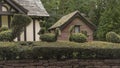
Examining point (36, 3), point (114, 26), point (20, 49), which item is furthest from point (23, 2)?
point (114, 26)

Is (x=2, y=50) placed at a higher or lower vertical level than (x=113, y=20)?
higher

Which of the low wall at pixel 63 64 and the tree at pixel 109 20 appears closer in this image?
the low wall at pixel 63 64

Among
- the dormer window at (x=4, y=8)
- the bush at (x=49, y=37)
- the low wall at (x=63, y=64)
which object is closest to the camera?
the low wall at (x=63, y=64)

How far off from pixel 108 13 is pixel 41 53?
117 feet

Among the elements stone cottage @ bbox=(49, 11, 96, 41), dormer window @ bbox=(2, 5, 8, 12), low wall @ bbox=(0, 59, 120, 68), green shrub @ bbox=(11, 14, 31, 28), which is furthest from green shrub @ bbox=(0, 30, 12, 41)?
stone cottage @ bbox=(49, 11, 96, 41)

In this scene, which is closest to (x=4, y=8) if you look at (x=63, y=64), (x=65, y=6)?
(x=63, y=64)

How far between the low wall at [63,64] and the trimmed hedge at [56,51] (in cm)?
19

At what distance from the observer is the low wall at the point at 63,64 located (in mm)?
12875

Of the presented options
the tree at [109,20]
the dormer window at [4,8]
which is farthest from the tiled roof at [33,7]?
the tree at [109,20]

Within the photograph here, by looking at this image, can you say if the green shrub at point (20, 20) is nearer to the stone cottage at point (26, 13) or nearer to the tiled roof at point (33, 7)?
the stone cottage at point (26, 13)

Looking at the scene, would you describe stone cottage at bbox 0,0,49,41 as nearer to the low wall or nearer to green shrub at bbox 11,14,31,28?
green shrub at bbox 11,14,31,28

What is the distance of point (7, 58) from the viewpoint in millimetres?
13016

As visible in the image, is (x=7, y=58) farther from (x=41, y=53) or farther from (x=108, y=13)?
(x=108, y=13)

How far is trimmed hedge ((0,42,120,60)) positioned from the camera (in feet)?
42.5
